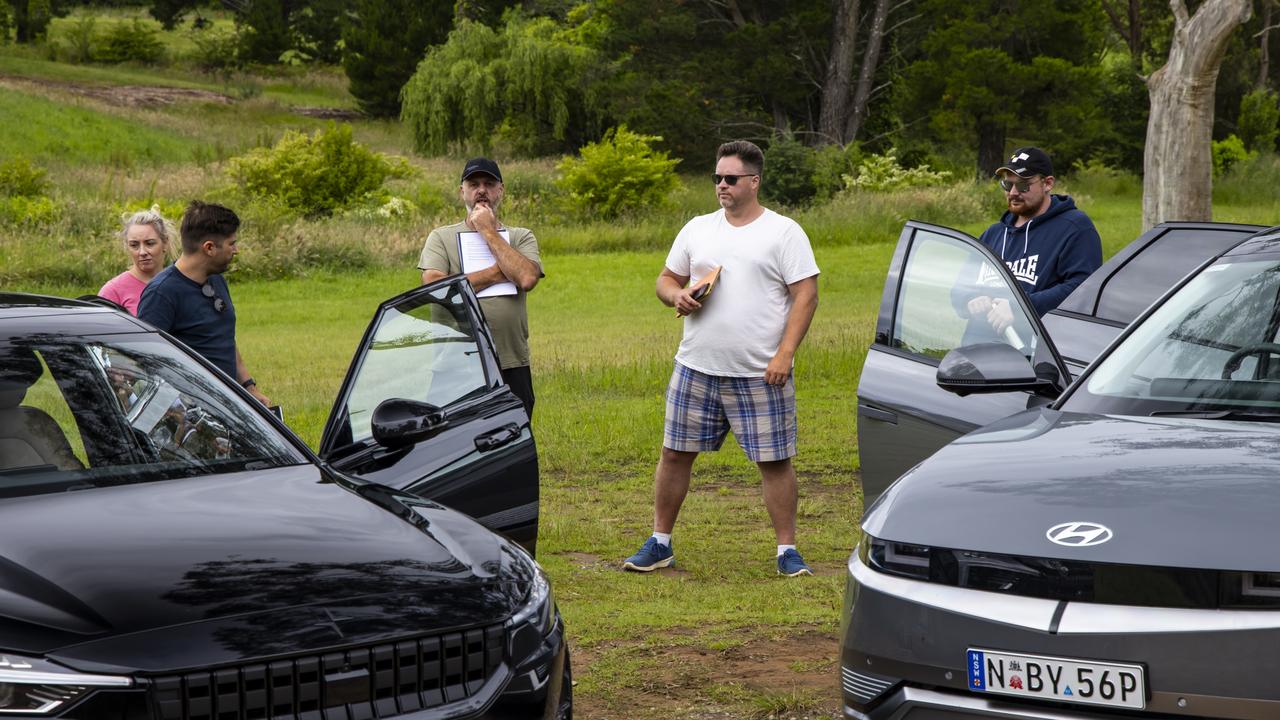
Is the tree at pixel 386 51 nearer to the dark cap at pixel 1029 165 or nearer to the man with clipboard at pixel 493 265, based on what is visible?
the man with clipboard at pixel 493 265

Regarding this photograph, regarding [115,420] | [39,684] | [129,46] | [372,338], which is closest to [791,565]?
[372,338]

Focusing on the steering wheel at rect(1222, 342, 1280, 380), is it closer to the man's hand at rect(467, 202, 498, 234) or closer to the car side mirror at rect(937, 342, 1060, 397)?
the car side mirror at rect(937, 342, 1060, 397)

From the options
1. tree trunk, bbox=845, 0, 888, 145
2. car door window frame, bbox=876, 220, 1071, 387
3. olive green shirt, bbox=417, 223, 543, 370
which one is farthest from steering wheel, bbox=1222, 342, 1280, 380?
tree trunk, bbox=845, 0, 888, 145

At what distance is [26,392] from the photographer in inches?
163

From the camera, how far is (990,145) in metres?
49.0

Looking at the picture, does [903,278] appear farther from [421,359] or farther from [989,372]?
[421,359]

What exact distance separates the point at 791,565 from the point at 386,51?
6208cm

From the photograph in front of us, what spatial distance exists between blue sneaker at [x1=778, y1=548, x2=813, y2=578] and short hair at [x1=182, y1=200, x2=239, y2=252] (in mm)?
2978

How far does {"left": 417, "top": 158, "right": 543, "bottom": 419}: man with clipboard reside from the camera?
24.1 ft

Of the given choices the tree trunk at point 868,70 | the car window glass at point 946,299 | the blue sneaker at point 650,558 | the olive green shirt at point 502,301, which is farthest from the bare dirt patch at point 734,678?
the tree trunk at point 868,70

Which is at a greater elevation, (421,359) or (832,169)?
(421,359)

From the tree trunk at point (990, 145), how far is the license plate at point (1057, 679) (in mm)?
46310

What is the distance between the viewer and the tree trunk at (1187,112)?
15.4 metres

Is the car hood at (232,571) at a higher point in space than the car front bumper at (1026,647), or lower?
higher
